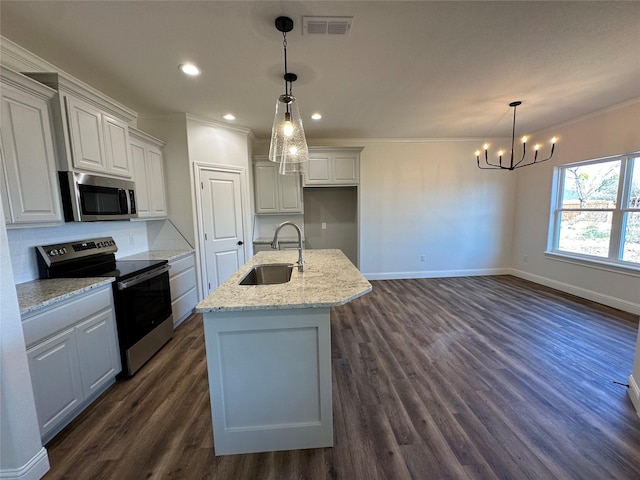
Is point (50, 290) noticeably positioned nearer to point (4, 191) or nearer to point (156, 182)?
point (4, 191)

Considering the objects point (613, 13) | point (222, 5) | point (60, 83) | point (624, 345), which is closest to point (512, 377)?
point (624, 345)

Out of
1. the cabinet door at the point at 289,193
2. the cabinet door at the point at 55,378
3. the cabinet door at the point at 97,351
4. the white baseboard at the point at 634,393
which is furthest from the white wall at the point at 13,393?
the white baseboard at the point at 634,393

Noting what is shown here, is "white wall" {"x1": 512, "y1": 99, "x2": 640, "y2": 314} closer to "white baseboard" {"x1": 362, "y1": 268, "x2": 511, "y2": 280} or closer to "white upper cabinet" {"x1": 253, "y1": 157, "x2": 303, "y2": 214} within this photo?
"white baseboard" {"x1": 362, "y1": 268, "x2": 511, "y2": 280}

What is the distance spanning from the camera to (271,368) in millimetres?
1432

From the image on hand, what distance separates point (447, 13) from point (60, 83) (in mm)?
2822

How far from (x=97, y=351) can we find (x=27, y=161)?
142 centimetres

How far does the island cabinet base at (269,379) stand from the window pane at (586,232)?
4.60 metres

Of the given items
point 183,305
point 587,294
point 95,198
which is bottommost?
point 587,294

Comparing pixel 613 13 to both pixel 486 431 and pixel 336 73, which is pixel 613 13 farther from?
pixel 486 431

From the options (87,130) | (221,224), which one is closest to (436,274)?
(221,224)

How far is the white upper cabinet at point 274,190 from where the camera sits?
175 inches

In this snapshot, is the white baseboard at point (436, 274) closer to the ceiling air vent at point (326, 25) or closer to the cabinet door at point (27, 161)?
the ceiling air vent at point (326, 25)

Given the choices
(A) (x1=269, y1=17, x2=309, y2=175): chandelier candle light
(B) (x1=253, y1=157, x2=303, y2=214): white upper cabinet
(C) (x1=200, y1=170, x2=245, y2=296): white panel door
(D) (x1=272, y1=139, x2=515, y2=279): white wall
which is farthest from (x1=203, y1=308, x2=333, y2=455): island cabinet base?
(D) (x1=272, y1=139, x2=515, y2=279): white wall

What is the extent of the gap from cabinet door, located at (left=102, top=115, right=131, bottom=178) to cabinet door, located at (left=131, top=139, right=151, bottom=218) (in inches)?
7.5
